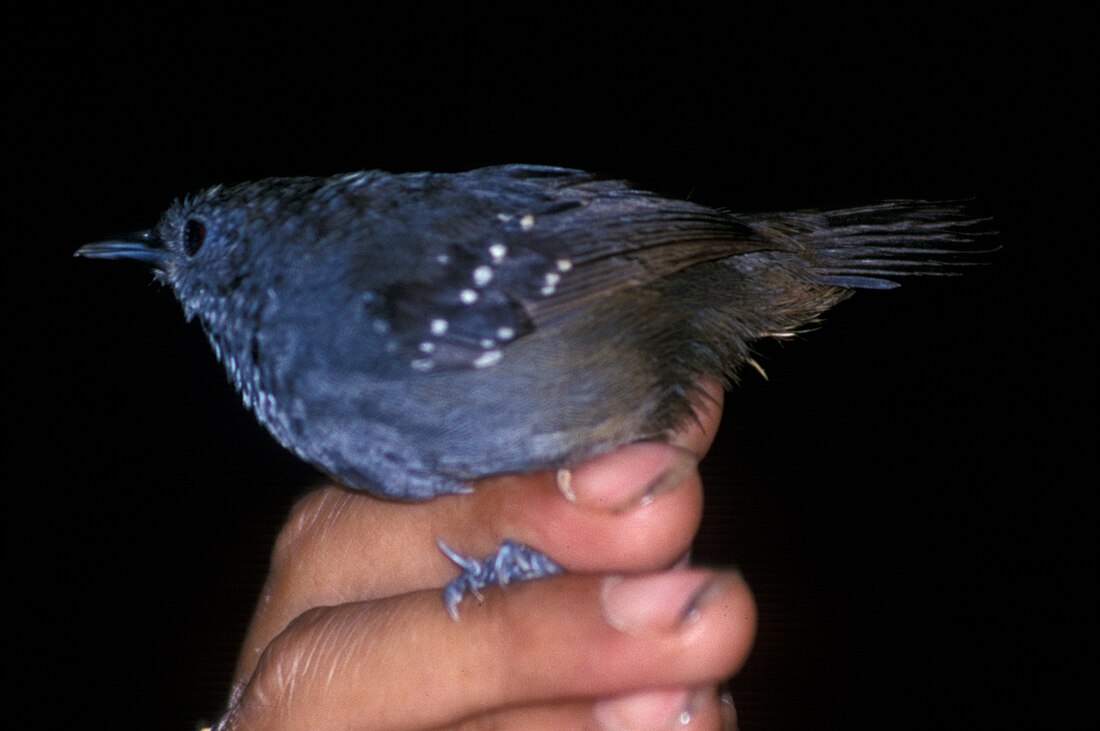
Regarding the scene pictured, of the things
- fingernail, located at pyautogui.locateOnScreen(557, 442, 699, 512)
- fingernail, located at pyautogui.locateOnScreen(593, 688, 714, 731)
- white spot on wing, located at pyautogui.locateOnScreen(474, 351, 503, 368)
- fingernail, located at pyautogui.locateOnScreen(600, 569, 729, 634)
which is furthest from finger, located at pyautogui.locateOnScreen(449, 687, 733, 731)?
white spot on wing, located at pyautogui.locateOnScreen(474, 351, 503, 368)

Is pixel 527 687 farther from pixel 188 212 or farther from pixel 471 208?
pixel 188 212

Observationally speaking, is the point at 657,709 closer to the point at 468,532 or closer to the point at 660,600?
the point at 660,600

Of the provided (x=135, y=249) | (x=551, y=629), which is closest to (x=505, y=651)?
(x=551, y=629)

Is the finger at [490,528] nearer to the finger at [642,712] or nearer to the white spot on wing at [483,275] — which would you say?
the finger at [642,712]

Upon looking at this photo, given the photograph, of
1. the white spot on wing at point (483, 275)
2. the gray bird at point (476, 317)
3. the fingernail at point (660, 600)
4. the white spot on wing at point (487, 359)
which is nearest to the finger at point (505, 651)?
the fingernail at point (660, 600)

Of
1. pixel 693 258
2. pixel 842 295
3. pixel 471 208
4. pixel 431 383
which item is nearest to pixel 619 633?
pixel 431 383
